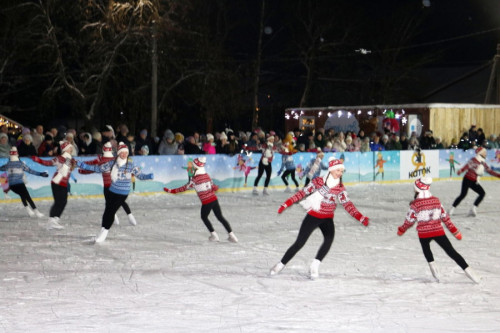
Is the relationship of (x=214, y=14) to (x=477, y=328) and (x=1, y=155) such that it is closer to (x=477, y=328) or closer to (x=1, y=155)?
(x=1, y=155)

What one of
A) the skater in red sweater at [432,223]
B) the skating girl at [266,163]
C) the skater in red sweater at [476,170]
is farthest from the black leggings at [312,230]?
the skating girl at [266,163]

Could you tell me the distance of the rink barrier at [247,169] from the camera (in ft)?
54.1

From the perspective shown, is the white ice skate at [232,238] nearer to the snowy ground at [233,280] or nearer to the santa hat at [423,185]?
the snowy ground at [233,280]

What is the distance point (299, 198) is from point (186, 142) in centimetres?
1081

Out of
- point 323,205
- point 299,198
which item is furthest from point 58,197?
point 323,205

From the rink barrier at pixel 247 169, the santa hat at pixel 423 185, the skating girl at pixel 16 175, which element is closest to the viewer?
the santa hat at pixel 423 185

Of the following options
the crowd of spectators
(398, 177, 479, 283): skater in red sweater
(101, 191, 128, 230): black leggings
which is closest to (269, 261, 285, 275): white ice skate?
(398, 177, 479, 283): skater in red sweater

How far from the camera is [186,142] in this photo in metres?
18.6

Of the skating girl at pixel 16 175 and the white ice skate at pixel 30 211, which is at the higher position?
the skating girl at pixel 16 175

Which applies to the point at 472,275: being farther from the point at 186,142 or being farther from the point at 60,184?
the point at 186,142

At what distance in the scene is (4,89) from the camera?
27953 mm

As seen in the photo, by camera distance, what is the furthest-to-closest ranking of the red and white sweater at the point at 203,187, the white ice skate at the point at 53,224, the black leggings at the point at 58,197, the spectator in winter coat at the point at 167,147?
the spectator in winter coat at the point at 167,147 → the white ice skate at the point at 53,224 → the black leggings at the point at 58,197 → the red and white sweater at the point at 203,187

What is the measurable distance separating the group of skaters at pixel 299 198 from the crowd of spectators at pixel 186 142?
2.02 meters

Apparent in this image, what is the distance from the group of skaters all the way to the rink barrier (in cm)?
188
